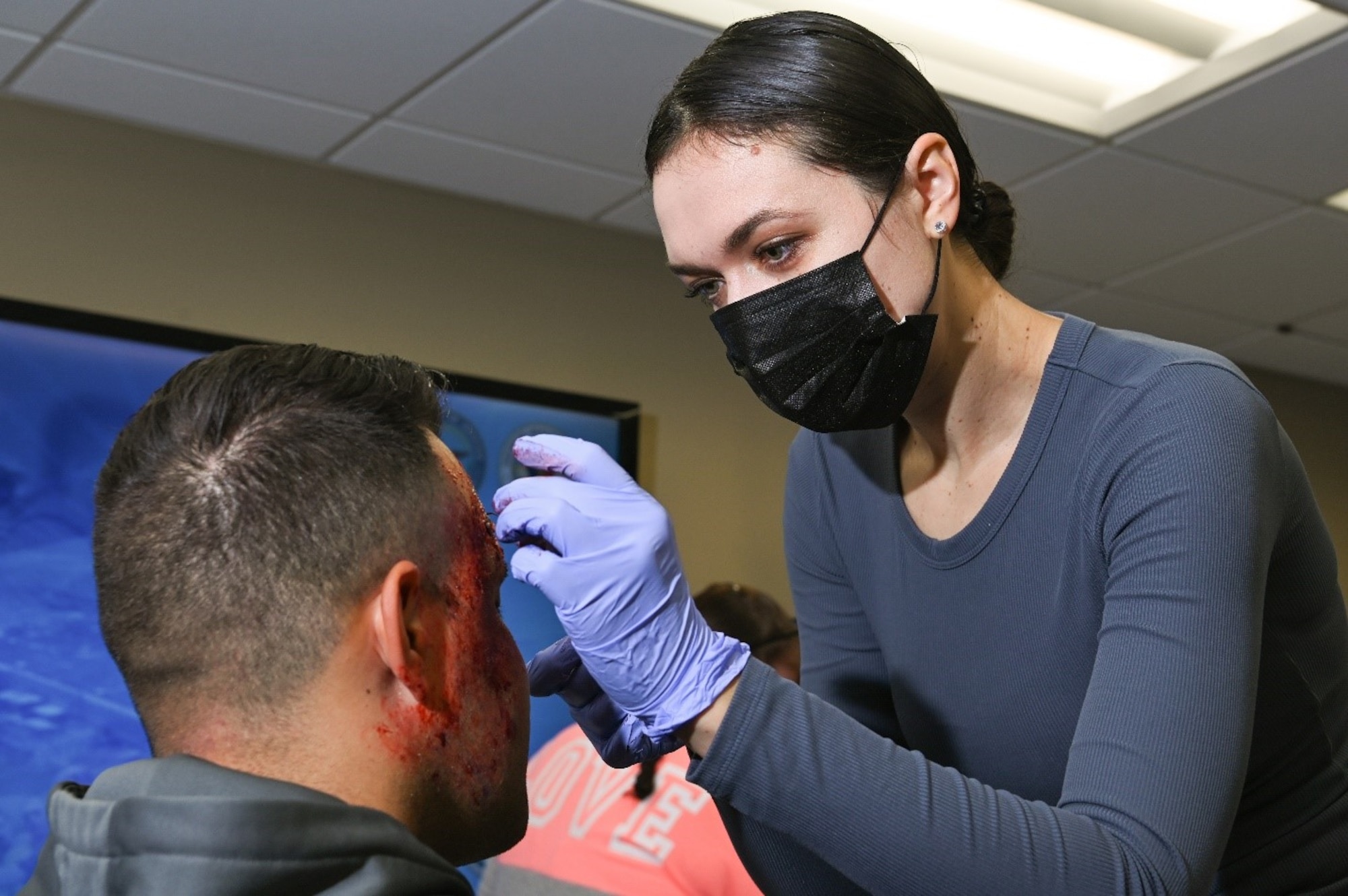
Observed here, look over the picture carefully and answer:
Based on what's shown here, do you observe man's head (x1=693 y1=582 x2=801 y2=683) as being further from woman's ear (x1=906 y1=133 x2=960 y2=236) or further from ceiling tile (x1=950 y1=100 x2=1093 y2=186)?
woman's ear (x1=906 y1=133 x2=960 y2=236)

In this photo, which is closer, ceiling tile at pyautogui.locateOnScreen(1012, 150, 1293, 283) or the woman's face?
the woman's face

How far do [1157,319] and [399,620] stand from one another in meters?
4.24

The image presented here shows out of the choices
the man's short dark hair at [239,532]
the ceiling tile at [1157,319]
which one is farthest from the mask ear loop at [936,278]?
the ceiling tile at [1157,319]

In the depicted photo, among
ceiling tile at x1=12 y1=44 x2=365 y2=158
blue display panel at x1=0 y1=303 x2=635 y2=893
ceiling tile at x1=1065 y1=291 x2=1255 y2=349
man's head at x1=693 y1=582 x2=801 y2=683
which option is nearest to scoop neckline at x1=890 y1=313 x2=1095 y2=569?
man's head at x1=693 y1=582 x2=801 y2=683

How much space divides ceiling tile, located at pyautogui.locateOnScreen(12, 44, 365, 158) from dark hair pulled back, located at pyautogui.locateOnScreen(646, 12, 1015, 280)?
6.93 feet

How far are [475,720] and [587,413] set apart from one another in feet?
9.37

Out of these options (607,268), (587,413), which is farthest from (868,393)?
(607,268)

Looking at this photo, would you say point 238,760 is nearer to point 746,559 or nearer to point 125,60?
point 125,60

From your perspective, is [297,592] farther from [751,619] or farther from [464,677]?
[751,619]

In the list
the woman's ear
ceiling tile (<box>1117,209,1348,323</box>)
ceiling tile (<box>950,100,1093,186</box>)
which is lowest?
the woman's ear

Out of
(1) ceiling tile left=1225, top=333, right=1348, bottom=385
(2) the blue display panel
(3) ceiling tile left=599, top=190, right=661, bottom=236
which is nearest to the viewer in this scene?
(2) the blue display panel

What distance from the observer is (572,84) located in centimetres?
310

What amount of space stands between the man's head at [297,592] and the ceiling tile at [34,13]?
2.08m

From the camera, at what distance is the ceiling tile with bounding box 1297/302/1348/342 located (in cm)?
470
